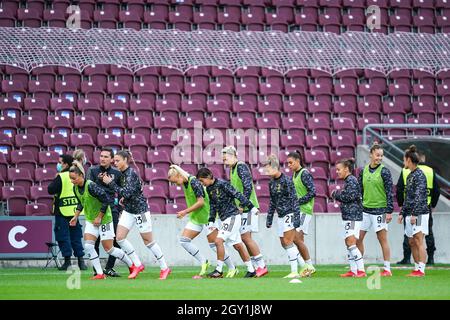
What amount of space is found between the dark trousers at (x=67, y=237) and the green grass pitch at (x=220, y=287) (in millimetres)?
817

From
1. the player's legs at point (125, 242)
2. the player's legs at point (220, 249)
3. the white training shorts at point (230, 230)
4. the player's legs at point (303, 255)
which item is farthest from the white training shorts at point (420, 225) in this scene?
the player's legs at point (125, 242)

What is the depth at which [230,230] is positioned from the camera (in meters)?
15.4

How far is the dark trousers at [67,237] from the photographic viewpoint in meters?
17.2

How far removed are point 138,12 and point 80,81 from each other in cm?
330

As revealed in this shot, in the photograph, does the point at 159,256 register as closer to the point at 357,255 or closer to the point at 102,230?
the point at 102,230

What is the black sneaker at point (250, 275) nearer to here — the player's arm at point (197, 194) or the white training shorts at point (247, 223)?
the white training shorts at point (247, 223)

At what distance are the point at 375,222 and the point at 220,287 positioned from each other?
3703mm

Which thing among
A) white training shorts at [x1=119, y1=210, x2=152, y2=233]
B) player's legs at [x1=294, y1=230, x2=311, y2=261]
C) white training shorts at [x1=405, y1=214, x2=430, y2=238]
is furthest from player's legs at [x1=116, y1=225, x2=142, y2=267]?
white training shorts at [x1=405, y1=214, x2=430, y2=238]

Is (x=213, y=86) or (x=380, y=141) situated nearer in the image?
(x=380, y=141)

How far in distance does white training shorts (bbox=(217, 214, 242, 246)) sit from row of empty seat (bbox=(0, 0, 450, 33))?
11.2 metres

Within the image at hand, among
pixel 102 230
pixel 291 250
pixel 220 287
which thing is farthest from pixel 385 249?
pixel 102 230

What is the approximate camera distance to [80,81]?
926 inches

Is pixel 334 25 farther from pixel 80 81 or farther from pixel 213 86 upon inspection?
pixel 80 81
